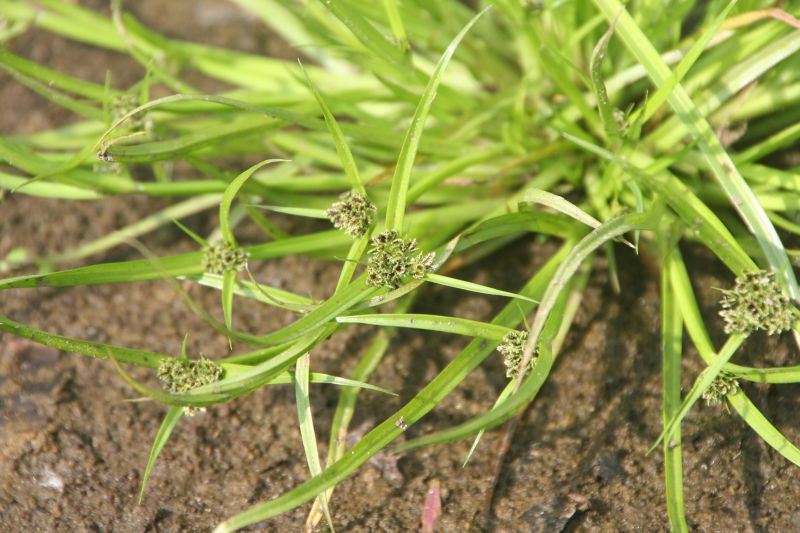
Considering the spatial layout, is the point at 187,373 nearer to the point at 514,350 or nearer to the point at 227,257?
the point at 227,257

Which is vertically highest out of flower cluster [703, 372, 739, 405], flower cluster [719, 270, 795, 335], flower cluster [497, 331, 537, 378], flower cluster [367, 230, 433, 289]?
flower cluster [367, 230, 433, 289]

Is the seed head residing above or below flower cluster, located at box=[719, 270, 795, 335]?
below

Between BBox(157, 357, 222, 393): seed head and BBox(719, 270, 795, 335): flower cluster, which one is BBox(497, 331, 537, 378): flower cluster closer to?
BBox(719, 270, 795, 335): flower cluster

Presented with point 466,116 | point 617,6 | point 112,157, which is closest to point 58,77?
point 112,157

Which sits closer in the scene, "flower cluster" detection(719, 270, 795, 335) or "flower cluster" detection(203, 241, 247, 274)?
"flower cluster" detection(719, 270, 795, 335)

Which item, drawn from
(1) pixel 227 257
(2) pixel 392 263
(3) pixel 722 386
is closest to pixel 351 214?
(2) pixel 392 263

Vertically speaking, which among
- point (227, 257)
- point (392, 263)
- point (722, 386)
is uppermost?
point (227, 257)

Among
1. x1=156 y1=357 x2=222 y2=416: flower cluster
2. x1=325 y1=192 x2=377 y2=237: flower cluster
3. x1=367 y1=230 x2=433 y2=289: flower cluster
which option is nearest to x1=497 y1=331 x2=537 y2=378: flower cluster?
x1=367 y1=230 x2=433 y2=289: flower cluster

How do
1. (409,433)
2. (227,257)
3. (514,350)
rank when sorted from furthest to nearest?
(409,433) → (227,257) → (514,350)
